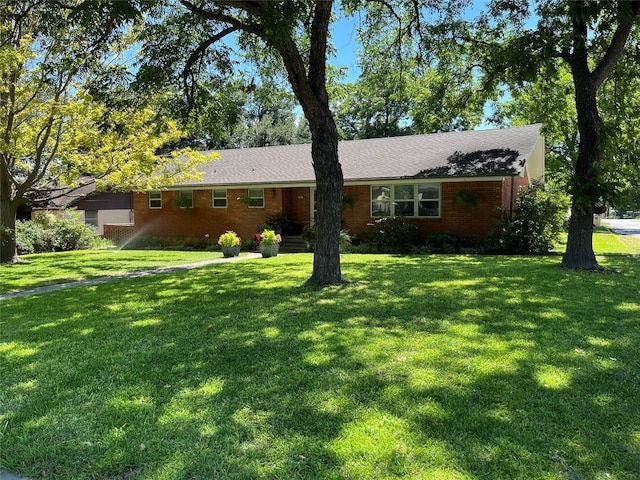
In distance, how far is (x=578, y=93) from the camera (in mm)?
10156

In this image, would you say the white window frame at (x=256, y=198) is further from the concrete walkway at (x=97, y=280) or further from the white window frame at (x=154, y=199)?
the concrete walkway at (x=97, y=280)

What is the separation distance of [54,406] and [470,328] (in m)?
4.24

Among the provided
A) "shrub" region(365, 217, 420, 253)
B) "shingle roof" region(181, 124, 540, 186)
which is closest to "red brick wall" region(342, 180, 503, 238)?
"shrub" region(365, 217, 420, 253)

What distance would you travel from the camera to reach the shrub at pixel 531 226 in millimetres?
14164

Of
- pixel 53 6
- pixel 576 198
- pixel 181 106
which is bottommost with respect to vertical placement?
pixel 576 198

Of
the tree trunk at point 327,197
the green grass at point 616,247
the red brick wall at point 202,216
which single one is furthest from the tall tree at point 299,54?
the green grass at point 616,247

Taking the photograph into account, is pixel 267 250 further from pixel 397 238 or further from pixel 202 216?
pixel 202 216

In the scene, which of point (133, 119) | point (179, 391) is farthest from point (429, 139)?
point (179, 391)

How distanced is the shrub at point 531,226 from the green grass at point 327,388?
23.9 ft

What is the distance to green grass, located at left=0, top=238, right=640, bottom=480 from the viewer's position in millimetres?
2668

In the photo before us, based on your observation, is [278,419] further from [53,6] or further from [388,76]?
[388,76]

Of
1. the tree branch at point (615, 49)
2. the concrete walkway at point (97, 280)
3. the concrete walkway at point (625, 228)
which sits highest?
the tree branch at point (615, 49)

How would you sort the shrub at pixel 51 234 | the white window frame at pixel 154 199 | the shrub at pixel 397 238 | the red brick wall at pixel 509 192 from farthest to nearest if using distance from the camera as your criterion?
the white window frame at pixel 154 199 → the shrub at pixel 51 234 → the shrub at pixel 397 238 → the red brick wall at pixel 509 192

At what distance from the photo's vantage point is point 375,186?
17.5m
